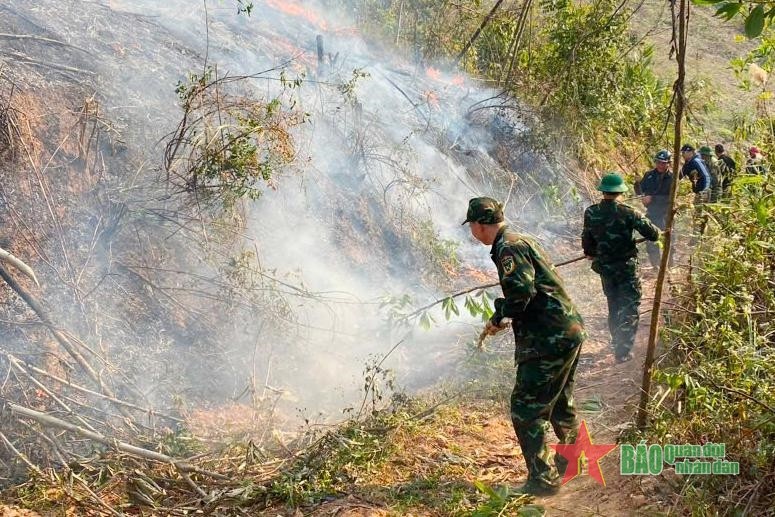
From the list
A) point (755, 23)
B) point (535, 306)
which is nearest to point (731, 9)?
point (755, 23)

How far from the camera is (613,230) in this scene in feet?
17.8

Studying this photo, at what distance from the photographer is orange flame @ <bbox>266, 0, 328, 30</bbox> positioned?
36.9 feet

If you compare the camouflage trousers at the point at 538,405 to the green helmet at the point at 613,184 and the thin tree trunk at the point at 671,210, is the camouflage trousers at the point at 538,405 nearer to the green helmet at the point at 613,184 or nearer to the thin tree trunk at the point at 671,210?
the thin tree trunk at the point at 671,210

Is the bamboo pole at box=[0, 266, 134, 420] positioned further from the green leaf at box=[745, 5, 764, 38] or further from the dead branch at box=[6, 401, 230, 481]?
the green leaf at box=[745, 5, 764, 38]

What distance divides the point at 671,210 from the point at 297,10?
371 inches

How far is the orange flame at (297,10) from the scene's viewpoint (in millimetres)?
11234

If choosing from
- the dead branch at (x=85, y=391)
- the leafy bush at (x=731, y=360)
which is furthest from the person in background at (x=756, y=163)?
the dead branch at (x=85, y=391)

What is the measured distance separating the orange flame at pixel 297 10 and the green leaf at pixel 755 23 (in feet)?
33.4

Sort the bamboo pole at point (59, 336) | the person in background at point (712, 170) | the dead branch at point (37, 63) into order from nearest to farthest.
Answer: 1. the bamboo pole at point (59, 336)
2. the dead branch at point (37, 63)
3. the person in background at point (712, 170)

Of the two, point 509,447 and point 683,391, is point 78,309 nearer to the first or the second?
point 509,447

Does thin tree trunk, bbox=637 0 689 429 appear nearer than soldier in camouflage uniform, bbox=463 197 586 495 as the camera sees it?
Yes

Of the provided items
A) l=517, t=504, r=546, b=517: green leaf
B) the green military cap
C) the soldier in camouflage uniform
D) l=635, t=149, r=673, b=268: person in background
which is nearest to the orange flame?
l=635, t=149, r=673, b=268: person in background

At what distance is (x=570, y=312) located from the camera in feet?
12.2

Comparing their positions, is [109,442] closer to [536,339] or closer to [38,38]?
[536,339]
